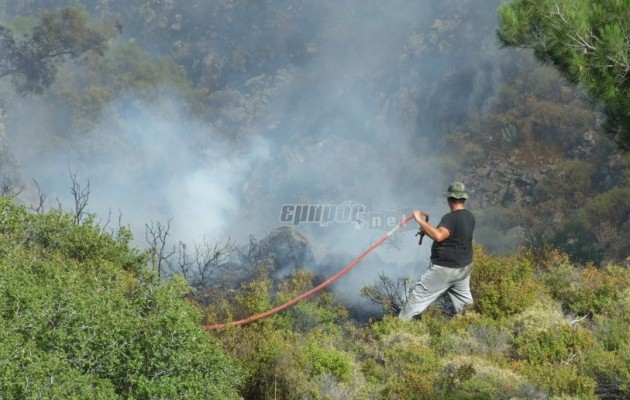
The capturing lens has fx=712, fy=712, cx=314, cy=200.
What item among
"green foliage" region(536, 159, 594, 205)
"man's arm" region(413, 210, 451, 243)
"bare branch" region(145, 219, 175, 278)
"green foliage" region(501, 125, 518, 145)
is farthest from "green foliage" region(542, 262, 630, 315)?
"green foliage" region(501, 125, 518, 145)

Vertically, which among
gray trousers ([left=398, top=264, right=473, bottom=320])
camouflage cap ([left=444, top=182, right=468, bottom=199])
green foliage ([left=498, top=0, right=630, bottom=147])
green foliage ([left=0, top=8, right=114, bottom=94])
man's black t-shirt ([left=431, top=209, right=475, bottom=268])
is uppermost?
green foliage ([left=0, top=8, right=114, bottom=94])

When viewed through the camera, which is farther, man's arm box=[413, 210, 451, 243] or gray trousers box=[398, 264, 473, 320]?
gray trousers box=[398, 264, 473, 320]

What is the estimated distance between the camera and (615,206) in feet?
55.9

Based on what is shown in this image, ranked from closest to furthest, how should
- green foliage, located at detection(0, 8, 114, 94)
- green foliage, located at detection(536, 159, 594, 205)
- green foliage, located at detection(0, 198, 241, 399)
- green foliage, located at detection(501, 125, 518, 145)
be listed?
green foliage, located at detection(0, 198, 241, 399) → green foliage, located at detection(536, 159, 594, 205) → green foliage, located at detection(501, 125, 518, 145) → green foliage, located at detection(0, 8, 114, 94)

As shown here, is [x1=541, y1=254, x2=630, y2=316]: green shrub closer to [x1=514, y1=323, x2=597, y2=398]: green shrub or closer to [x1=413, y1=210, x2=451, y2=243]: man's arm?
[x1=514, y1=323, x2=597, y2=398]: green shrub

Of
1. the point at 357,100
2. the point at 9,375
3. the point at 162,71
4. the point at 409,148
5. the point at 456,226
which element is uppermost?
the point at 162,71

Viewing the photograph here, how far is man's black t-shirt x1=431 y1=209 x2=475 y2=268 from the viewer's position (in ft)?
21.1

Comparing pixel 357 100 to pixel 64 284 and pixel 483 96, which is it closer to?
pixel 483 96

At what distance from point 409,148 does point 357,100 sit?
17.6 feet

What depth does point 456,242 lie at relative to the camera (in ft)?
21.3

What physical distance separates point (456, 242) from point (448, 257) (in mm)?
155

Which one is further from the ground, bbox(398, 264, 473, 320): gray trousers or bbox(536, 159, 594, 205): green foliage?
bbox(536, 159, 594, 205): green foliage

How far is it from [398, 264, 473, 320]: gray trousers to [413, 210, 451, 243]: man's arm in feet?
1.07

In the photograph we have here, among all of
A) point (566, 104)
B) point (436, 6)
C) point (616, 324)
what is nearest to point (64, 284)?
point (616, 324)
